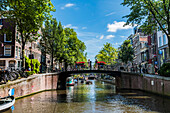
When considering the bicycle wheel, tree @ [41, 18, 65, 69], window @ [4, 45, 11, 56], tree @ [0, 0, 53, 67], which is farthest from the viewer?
tree @ [41, 18, 65, 69]

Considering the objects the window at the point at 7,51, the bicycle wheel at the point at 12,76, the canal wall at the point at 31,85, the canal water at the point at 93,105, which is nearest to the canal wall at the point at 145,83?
the canal water at the point at 93,105

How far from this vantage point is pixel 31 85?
28984 millimetres

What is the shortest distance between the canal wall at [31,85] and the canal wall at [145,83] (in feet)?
46.2

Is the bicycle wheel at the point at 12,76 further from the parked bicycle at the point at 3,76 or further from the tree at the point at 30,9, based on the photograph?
the tree at the point at 30,9

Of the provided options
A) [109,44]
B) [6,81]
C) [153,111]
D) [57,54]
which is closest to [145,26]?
[153,111]

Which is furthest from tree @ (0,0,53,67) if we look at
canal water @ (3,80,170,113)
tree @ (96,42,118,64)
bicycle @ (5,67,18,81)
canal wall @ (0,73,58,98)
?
tree @ (96,42,118,64)

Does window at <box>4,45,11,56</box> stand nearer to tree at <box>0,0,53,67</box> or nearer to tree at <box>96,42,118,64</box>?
tree at <box>0,0,53,67</box>

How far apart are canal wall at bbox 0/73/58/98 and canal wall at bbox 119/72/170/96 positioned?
554 inches

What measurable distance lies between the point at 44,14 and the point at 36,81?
1241 centimetres

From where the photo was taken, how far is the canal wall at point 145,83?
80.0 ft

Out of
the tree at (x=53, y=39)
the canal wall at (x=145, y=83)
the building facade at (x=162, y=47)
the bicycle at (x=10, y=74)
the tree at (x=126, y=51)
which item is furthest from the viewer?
the tree at (x=126, y=51)

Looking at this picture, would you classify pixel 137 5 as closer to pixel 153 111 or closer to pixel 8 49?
Answer: pixel 153 111

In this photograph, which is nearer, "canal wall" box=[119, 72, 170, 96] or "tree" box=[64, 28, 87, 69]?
"canal wall" box=[119, 72, 170, 96]

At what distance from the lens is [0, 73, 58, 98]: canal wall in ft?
68.2
